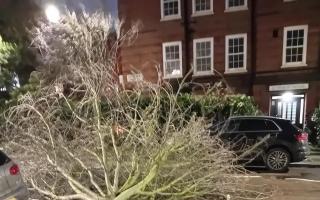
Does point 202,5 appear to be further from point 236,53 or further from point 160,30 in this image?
point 236,53

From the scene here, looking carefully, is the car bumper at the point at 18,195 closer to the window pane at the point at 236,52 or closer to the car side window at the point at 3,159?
the car side window at the point at 3,159

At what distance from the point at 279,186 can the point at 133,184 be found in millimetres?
3826

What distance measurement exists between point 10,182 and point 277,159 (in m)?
7.66

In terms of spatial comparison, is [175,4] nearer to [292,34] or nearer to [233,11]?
[233,11]

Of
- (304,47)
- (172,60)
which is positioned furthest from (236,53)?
(172,60)

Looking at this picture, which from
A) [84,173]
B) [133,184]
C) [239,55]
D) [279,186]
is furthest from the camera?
[239,55]

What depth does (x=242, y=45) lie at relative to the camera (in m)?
18.4

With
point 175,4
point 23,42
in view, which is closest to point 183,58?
point 175,4

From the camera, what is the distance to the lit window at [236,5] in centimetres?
1809

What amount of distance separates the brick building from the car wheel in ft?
24.7

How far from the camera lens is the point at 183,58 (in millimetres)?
19516

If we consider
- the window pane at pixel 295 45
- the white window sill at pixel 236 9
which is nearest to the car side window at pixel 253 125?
the window pane at pixel 295 45

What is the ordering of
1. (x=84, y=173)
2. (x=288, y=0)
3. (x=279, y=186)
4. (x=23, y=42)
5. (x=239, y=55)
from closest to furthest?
(x=84, y=173)
(x=279, y=186)
(x=288, y=0)
(x=239, y=55)
(x=23, y=42)

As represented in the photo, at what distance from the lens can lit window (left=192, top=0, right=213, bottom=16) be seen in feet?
61.8
